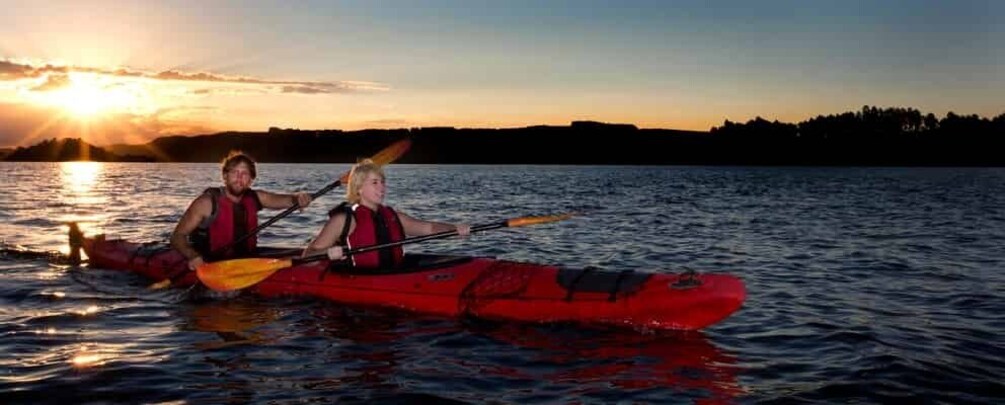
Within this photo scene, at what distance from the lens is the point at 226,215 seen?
30.3ft

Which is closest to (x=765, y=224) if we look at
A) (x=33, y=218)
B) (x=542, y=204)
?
(x=542, y=204)

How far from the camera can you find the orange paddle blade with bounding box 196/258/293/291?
8070mm

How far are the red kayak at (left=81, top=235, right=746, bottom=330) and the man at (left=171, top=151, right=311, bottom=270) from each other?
1.79 ft

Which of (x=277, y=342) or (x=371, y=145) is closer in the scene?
(x=277, y=342)

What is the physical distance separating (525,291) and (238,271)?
9.26 ft

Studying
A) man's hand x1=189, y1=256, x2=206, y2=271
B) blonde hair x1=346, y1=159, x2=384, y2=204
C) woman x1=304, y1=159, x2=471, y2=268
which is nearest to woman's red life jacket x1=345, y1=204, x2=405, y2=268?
woman x1=304, y1=159, x2=471, y2=268

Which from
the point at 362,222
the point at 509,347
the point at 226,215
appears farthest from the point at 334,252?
the point at 226,215

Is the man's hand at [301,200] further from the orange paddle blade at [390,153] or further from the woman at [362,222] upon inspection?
the woman at [362,222]

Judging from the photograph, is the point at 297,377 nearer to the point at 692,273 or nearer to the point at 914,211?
the point at 692,273

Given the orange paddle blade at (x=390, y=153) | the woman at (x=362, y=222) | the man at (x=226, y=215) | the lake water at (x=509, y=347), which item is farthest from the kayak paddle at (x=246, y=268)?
the orange paddle blade at (x=390, y=153)

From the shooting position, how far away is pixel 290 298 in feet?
29.4

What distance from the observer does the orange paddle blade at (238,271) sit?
8070mm

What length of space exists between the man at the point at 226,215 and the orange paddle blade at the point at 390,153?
52.1 inches

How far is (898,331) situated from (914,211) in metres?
22.4
